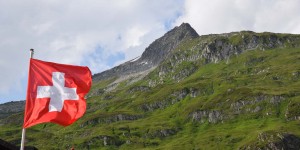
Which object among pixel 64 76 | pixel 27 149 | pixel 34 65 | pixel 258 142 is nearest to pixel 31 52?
pixel 34 65

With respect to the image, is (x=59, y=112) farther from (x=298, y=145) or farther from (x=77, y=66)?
(x=298, y=145)

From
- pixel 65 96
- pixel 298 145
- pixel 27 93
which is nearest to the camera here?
pixel 27 93

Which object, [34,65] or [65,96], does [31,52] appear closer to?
[34,65]

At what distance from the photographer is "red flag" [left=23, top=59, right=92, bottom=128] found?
819 inches

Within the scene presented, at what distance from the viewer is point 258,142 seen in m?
192

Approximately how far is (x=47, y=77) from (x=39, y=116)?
1954 mm

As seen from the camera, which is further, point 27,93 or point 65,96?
point 65,96

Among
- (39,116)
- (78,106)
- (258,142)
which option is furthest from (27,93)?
(258,142)

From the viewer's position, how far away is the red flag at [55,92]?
2080 centimetres

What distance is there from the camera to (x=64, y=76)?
22.0 m

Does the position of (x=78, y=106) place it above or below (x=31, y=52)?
below

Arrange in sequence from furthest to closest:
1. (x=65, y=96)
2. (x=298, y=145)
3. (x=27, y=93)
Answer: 1. (x=298, y=145)
2. (x=65, y=96)
3. (x=27, y=93)

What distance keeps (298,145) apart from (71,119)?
183987 mm

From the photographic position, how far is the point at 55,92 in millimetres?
Result: 21906
